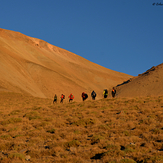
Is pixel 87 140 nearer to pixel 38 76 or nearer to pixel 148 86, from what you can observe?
pixel 148 86

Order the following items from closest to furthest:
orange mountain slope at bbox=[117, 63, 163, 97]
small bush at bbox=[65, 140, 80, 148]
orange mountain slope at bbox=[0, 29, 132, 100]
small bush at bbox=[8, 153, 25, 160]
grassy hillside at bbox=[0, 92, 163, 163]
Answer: grassy hillside at bbox=[0, 92, 163, 163] < small bush at bbox=[8, 153, 25, 160] < small bush at bbox=[65, 140, 80, 148] < orange mountain slope at bbox=[117, 63, 163, 97] < orange mountain slope at bbox=[0, 29, 132, 100]

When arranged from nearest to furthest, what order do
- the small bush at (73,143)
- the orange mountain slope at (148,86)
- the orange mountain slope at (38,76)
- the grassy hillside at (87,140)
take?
the grassy hillside at (87,140)
the small bush at (73,143)
the orange mountain slope at (148,86)
the orange mountain slope at (38,76)

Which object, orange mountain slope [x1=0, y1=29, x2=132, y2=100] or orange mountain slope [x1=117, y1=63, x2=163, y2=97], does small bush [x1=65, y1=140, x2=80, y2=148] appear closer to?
orange mountain slope [x1=0, y1=29, x2=132, y2=100]

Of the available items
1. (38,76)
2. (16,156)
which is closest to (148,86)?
(38,76)

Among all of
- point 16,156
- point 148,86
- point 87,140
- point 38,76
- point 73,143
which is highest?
point 38,76

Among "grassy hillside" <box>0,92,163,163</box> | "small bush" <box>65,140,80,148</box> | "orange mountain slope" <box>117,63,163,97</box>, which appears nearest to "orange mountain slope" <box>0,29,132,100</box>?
"orange mountain slope" <box>117,63,163,97</box>

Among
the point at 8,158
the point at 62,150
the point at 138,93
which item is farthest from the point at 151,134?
the point at 138,93

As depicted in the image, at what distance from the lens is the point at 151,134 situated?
10.7 m

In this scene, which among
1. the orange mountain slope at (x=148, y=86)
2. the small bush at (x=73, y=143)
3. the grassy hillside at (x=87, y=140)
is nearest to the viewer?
the grassy hillside at (x=87, y=140)

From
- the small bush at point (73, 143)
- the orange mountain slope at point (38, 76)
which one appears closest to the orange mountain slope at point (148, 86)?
the orange mountain slope at point (38, 76)

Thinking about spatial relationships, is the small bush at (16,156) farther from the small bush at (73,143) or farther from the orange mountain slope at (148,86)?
the orange mountain slope at (148,86)

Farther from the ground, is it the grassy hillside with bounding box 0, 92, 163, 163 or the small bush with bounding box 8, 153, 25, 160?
the grassy hillside with bounding box 0, 92, 163, 163

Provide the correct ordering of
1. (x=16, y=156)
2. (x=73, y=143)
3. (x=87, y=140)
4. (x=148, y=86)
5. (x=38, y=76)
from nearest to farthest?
(x=16, y=156), (x=73, y=143), (x=87, y=140), (x=148, y=86), (x=38, y=76)

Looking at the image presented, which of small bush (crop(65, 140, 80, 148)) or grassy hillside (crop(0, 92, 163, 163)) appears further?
small bush (crop(65, 140, 80, 148))
